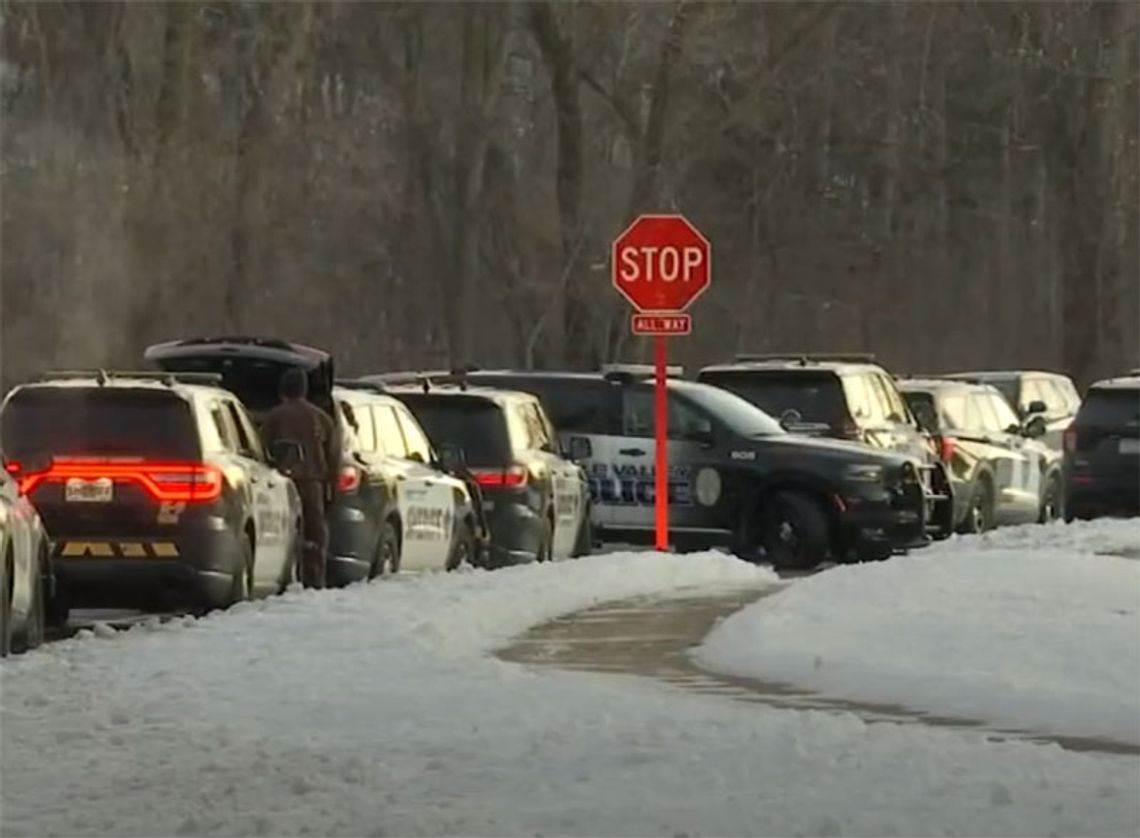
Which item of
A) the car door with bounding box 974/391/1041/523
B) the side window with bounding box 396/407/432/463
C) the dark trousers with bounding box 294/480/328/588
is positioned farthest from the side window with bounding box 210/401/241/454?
the car door with bounding box 974/391/1041/523

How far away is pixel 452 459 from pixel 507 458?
669 millimetres

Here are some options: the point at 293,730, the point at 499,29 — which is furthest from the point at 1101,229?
the point at 293,730

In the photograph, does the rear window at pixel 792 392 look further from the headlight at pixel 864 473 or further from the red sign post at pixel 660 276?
the red sign post at pixel 660 276

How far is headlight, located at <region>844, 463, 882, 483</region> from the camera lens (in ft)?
82.2

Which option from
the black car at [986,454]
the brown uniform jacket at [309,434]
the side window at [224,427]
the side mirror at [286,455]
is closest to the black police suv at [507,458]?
the brown uniform jacket at [309,434]

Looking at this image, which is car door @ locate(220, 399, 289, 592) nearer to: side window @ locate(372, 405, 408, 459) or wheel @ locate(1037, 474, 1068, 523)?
side window @ locate(372, 405, 408, 459)

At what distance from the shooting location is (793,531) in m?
25.2

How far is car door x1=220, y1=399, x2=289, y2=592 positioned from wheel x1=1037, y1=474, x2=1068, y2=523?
15.1 metres

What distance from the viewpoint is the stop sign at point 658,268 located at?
23.4 metres

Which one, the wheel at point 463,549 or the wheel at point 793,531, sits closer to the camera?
the wheel at point 463,549

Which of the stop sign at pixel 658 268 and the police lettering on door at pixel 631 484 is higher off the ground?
the stop sign at pixel 658 268

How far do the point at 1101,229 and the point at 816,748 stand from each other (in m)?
40.2

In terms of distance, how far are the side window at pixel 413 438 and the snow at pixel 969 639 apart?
474 cm

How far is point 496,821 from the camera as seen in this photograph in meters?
9.40
